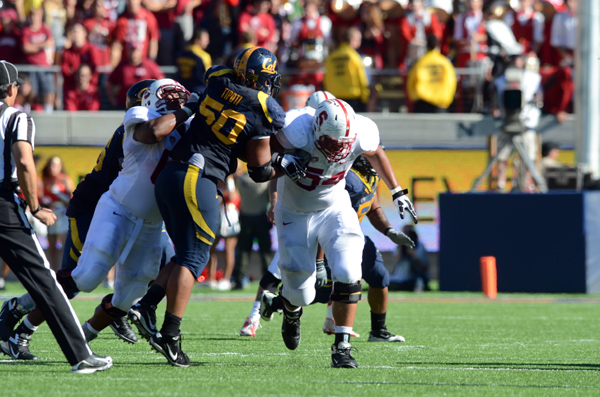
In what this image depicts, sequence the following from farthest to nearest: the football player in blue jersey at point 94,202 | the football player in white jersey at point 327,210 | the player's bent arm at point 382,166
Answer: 1. the football player in blue jersey at point 94,202
2. the player's bent arm at point 382,166
3. the football player in white jersey at point 327,210

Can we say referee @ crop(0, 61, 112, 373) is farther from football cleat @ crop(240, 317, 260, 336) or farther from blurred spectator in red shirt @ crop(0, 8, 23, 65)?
blurred spectator in red shirt @ crop(0, 8, 23, 65)

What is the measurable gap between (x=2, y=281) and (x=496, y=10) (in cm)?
870

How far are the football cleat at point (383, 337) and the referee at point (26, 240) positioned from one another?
3.01 meters

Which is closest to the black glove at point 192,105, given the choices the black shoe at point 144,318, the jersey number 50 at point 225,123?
the jersey number 50 at point 225,123

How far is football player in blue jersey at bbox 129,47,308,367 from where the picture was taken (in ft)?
19.7

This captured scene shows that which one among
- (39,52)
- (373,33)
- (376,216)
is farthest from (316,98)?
(39,52)

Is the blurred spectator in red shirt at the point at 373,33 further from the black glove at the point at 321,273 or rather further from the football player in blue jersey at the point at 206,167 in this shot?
the football player in blue jersey at the point at 206,167

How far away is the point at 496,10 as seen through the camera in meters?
16.6

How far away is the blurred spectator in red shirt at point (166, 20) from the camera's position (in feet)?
55.2

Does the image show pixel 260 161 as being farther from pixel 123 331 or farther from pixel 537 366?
pixel 537 366

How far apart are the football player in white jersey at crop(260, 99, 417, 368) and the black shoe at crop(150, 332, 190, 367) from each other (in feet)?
3.00

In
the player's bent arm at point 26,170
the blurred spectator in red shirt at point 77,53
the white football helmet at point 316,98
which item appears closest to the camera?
the player's bent arm at point 26,170

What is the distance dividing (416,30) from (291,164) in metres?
10.6

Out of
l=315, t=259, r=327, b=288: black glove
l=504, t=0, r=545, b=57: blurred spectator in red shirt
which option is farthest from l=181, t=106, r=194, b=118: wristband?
l=504, t=0, r=545, b=57: blurred spectator in red shirt
